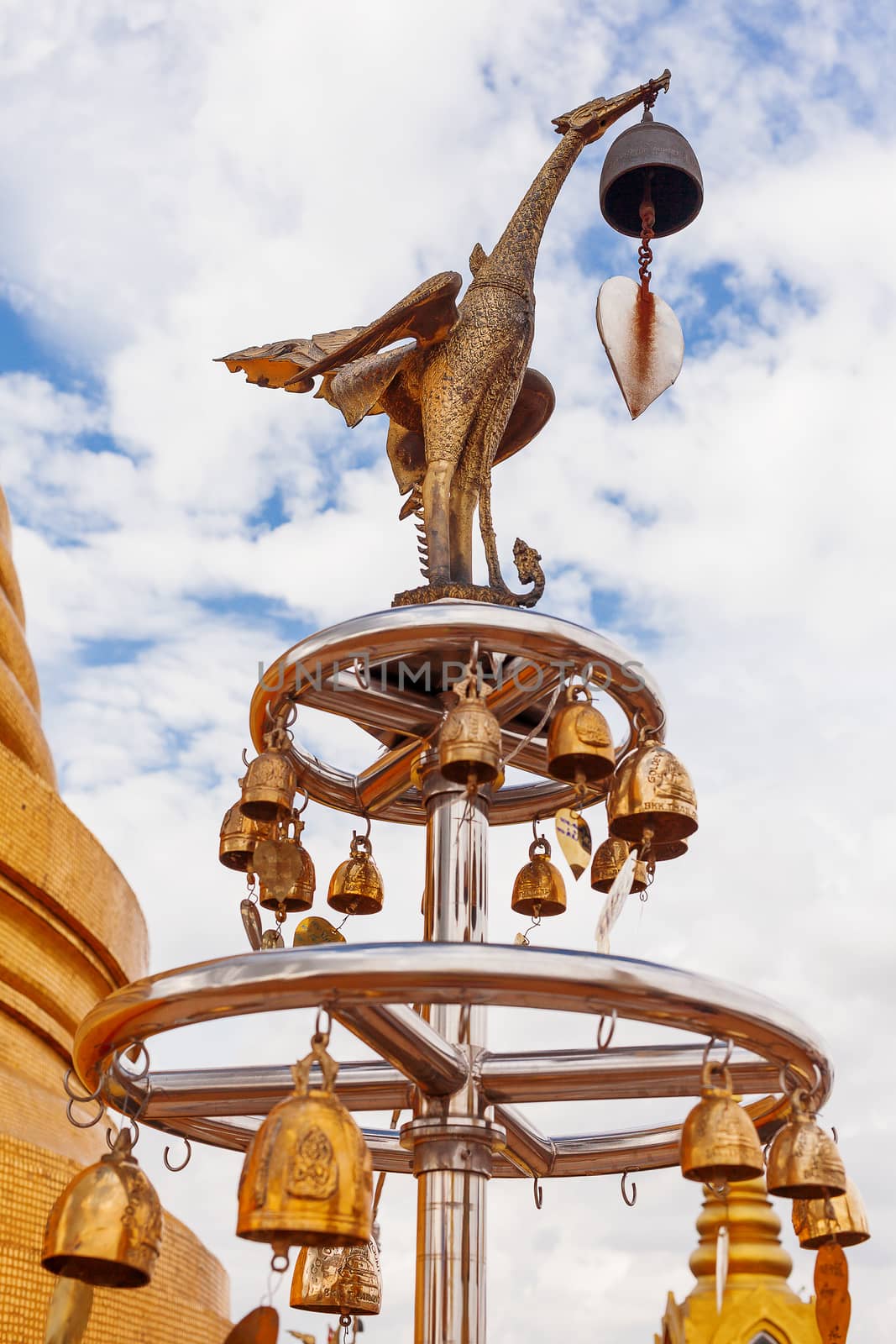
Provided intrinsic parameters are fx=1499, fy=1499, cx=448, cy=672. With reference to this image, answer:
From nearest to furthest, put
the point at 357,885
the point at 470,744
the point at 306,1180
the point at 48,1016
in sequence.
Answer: the point at 306,1180
the point at 470,744
the point at 357,885
the point at 48,1016

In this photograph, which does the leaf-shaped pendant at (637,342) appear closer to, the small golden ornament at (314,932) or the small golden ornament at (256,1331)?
the small golden ornament at (314,932)

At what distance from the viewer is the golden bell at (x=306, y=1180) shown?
4.07 meters

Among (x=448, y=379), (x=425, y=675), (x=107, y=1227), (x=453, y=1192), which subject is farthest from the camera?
(x=448, y=379)

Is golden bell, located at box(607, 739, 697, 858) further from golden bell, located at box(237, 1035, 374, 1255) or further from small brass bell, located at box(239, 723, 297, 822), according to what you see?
golden bell, located at box(237, 1035, 374, 1255)

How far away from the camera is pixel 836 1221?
5.29m

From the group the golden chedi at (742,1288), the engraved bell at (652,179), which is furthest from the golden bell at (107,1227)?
the engraved bell at (652,179)

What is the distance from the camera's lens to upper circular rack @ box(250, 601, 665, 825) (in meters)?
5.58

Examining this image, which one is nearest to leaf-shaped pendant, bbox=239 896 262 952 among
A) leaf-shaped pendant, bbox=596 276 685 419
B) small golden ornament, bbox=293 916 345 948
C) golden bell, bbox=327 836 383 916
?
small golden ornament, bbox=293 916 345 948

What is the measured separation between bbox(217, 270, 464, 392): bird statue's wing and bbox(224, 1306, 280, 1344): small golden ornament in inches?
161

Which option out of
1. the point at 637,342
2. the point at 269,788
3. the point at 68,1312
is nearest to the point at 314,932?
the point at 269,788

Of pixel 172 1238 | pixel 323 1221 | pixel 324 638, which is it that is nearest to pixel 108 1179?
pixel 323 1221

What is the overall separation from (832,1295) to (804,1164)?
0.75 metres

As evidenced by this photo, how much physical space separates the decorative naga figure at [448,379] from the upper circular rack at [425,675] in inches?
20.5

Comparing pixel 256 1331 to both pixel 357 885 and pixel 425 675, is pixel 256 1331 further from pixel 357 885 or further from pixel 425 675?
pixel 357 885
